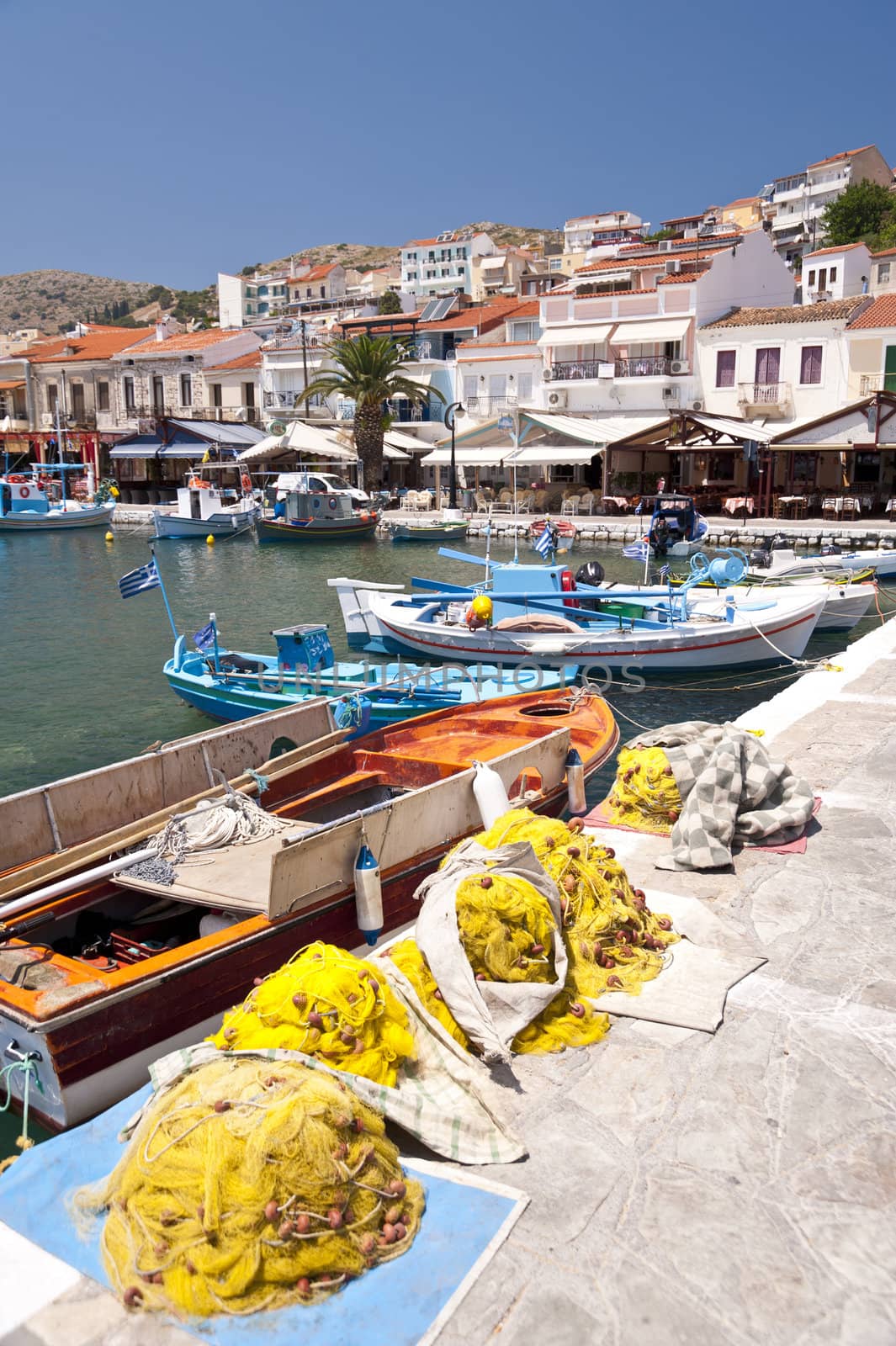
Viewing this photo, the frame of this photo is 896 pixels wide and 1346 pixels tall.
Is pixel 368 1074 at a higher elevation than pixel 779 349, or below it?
below

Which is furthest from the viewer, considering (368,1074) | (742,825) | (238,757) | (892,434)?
(892,434)

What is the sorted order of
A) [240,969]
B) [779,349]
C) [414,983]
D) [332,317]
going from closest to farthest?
[414,983]
[240,969]
[779,349]
[332,317]

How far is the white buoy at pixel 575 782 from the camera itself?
941 cm

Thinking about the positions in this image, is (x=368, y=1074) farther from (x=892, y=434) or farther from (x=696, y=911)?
(x=892, y=434)

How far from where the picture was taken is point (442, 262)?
106438 mm

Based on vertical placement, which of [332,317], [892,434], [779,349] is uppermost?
[332,317]

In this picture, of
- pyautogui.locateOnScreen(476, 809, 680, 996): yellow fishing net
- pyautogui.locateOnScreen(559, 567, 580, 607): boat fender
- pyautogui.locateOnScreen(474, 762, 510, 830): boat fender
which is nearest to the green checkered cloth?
pyautogui.locateOnScreen(476, 809, 680, 996): yellow fishing net

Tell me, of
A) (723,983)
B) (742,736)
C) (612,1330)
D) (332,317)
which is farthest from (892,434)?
(332,317)

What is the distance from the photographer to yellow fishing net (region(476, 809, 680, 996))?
5758mm

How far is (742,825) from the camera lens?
25.6 ft

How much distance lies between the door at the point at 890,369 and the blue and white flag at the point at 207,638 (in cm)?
3585

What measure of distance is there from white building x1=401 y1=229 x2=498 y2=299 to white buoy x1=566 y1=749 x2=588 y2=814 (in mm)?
98613

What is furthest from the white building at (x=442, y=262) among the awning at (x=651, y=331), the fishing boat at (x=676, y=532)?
the fishing boat at (x=676, y=532)

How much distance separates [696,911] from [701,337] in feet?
148
